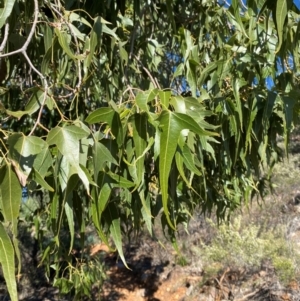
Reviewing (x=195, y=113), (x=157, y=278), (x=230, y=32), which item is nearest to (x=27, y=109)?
(x=195, y=113)

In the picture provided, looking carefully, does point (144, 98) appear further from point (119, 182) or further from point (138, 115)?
point (119, 182)

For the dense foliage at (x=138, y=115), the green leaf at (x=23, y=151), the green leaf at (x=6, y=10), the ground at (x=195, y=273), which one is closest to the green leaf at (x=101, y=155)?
the dense foliage at (x=138, y=115)

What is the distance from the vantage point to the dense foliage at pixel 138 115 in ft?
2.26

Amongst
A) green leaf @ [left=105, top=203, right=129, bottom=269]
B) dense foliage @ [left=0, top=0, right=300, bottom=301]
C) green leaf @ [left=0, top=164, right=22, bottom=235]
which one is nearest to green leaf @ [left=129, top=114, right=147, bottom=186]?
dense foliage @ [left=0, top=0, right=300, bottom=301]

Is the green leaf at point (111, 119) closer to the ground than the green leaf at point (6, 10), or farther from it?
closer to the ground

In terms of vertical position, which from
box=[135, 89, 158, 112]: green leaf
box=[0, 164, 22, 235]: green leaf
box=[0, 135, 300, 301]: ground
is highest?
box=[135, 89, 158, 112]: green leaf

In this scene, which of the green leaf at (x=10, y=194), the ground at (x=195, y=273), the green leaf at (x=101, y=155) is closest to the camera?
the green leaf at (x=10, y=194)

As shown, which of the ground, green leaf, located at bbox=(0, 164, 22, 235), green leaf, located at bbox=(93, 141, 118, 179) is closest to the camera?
green leaf, located at bbox=(0, 164, 22, 235)

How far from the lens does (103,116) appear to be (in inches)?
31.3

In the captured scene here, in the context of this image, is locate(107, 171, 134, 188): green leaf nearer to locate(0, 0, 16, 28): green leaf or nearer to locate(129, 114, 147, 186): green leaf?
locate(129, 114, 147, 186): green leaf

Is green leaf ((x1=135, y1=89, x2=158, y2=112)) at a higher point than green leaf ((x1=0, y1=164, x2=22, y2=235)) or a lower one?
higher

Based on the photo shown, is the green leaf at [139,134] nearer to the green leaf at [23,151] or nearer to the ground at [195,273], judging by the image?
the green leaf at [23,151]

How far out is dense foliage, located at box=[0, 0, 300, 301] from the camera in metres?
0.69

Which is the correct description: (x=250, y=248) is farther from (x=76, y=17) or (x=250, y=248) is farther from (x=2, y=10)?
(x=2, y=10)
